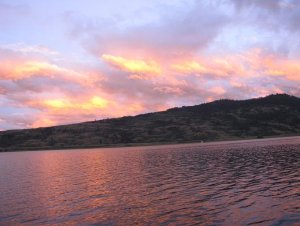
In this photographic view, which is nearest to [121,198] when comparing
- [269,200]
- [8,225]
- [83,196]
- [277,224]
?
[83,196]

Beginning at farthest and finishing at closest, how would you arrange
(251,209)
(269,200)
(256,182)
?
(256,182) < (269,200) < (251,209)

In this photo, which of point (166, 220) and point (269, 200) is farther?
point (269, 200)

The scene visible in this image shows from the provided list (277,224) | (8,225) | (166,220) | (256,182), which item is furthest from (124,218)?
(256,182)

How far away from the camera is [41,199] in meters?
49.8

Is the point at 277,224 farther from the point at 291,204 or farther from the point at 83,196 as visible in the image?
the point at 83,196

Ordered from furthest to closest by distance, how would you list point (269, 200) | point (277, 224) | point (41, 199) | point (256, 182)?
point (256, 182)
point (41, 199)
point (269, 200)
point (277, 224)

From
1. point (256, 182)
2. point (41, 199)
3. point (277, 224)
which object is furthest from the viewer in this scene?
point (256, 182)

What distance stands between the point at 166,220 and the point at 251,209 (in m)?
8.45

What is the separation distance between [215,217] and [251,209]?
451cm

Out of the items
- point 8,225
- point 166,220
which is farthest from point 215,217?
point 8,225

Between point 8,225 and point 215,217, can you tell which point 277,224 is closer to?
point 215,217

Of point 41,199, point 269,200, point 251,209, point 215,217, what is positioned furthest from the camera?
point 41,199

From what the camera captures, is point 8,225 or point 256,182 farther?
point 256,182

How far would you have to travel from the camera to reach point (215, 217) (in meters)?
33.3
